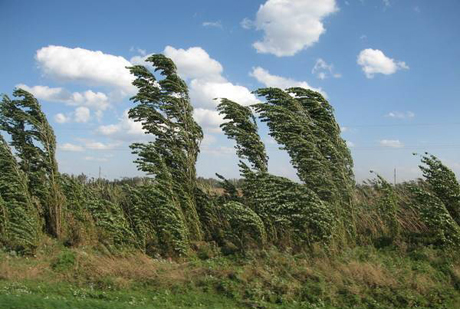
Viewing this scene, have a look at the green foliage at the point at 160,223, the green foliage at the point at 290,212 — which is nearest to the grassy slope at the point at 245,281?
the green foliage at the point at 290,212

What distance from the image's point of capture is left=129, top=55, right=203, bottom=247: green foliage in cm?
1554

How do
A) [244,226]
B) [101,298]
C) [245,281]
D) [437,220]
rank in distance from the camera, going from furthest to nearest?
[244,226] → [437,220] → [245,281] → [101,298]

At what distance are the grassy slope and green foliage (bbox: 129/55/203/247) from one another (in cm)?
271

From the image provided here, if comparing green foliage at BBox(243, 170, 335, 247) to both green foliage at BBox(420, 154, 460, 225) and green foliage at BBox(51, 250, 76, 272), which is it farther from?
green foliage at BBox(51, 250, 76, 272)

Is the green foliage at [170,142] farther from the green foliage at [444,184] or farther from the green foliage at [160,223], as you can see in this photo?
the green foliage at [444,184]

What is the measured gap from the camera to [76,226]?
51.9 feet

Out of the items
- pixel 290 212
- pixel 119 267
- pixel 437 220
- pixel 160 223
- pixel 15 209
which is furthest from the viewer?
pixel 15 209

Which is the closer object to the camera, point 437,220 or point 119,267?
point 119,267

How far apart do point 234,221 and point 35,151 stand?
8781mm

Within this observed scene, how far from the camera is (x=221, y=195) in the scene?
1644 centimetres

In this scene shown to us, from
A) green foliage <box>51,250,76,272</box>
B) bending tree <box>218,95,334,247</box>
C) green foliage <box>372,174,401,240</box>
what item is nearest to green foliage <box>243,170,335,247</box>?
bending tree <box>218,95,334,247</box>

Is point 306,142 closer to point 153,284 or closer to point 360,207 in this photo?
point 360,207

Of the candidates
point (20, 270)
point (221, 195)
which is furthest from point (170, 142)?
point (20, 270)

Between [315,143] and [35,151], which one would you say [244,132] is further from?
[35,151]
